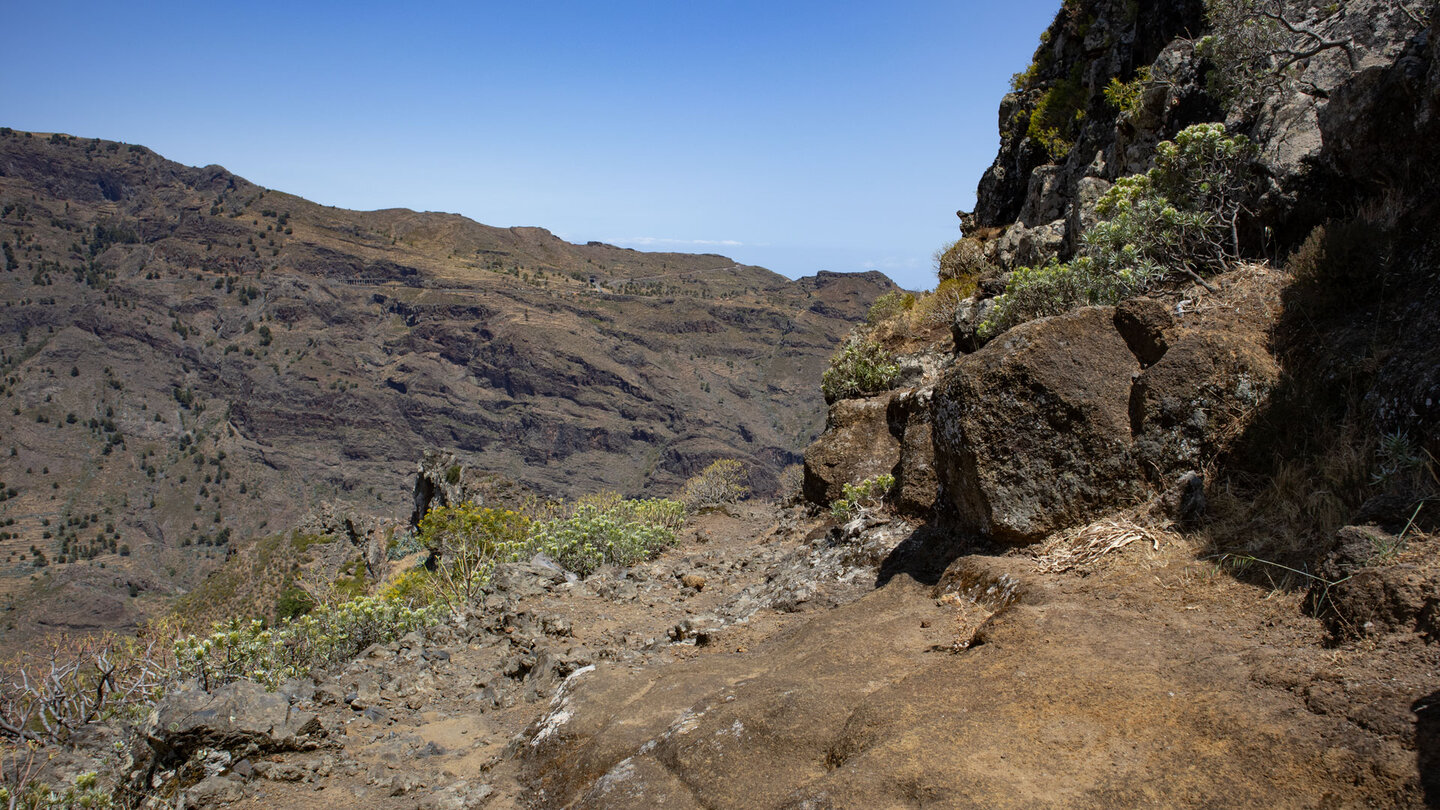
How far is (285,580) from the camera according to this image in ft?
117

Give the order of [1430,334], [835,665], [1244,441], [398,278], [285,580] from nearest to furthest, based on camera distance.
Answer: [1430,334], [835,665], [1244,441], [285,580], [398,278]

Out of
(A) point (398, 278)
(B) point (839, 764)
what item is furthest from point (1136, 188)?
(A) point (398, 278)

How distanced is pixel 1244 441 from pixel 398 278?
19956 cm

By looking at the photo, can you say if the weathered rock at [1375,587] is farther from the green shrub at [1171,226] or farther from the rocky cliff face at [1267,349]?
the green shrub at [1171,226]

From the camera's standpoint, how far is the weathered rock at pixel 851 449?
10.1 m

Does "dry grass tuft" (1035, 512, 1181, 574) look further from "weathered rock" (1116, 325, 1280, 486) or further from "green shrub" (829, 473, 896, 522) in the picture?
"green shrub" (829, 473, 896, 522)

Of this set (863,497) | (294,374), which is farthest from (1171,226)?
(294,374)

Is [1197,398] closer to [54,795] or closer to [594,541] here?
[54,795]

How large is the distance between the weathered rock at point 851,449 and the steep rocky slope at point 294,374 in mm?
106757

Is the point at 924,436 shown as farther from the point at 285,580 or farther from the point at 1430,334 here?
the point at 285,580

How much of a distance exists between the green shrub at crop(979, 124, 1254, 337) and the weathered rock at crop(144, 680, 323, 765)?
23.8ft

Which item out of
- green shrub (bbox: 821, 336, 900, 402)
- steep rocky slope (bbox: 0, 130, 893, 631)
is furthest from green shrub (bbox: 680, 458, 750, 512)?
steep rocky slope (bbox: 0, 130, 893, 631)

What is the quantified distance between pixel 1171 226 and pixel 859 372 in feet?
18.5

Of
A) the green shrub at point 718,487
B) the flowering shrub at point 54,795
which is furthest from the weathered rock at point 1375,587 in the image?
the green shrub at point 718,487
